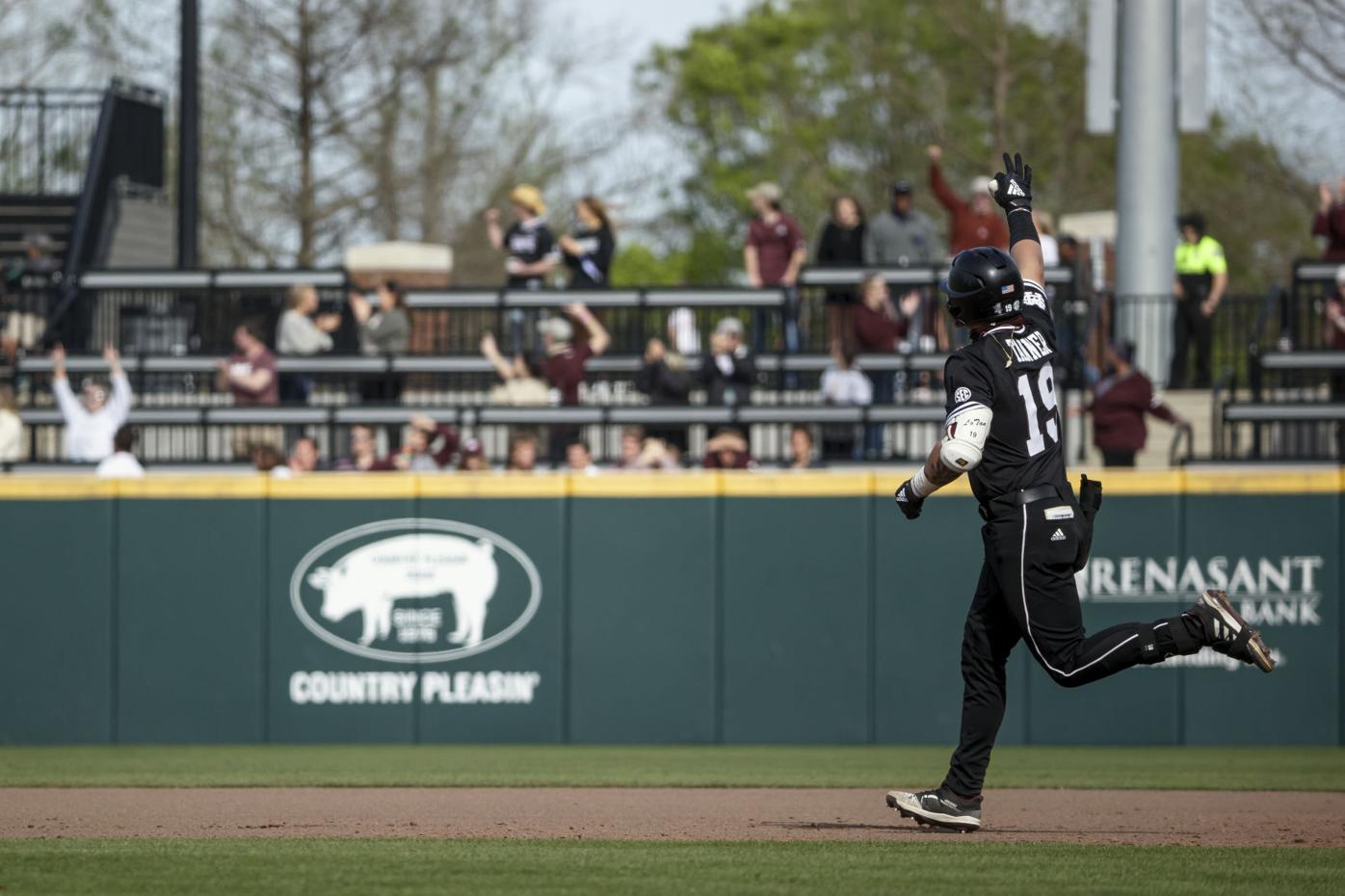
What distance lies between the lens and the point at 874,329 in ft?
57.9

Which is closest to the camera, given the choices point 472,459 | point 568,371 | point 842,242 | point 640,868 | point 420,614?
point 640,868

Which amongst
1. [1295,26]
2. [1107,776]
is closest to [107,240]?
[1107,776]

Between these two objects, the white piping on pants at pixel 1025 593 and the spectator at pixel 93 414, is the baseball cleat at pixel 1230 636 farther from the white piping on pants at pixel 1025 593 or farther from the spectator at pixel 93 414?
the spectator at pixel 93 414

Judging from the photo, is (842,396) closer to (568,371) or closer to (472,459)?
(568,371)

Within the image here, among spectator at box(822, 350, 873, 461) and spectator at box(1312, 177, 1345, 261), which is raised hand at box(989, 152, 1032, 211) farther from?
spectator at box(1312, 177, 1345, 261)

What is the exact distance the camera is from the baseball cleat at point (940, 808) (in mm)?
7930

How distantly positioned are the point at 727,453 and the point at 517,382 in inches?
103

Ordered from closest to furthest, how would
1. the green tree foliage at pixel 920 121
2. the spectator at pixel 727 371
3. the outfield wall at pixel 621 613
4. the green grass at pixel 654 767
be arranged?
the green grass at pixel 654 767 < the outfield wall at pixel 621 613 < the spectator at pixel 727 371 < the green tree foliage at pixel 920 121

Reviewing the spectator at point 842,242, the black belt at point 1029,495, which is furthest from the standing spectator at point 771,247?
the black belt at point 1029,495

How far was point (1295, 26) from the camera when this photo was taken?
35.9m

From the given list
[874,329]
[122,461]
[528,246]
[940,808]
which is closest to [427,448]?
[122,461]

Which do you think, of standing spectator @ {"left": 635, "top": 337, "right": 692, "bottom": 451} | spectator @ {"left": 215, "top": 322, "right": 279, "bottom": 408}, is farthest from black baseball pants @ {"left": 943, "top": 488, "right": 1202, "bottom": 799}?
spectator @ {"left": 215, "top": 322, "right": 279, "bottom": 408}

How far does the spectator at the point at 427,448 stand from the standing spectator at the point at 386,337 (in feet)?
5.68

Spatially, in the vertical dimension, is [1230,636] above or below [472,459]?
below
